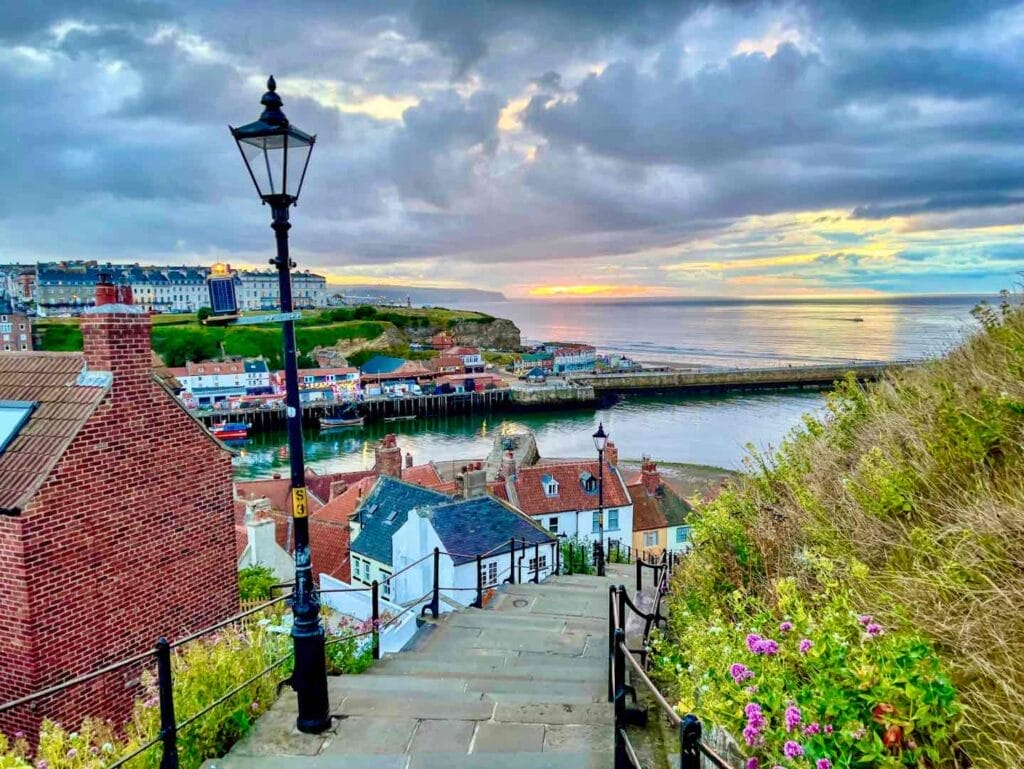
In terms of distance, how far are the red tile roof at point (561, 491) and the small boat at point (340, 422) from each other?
50.7 m

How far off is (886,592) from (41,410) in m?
9.80

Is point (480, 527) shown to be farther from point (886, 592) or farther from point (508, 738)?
point (886, 592)

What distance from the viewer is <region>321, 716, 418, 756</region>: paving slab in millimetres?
4590

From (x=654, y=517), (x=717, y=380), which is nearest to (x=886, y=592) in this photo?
(x=654, y=517)

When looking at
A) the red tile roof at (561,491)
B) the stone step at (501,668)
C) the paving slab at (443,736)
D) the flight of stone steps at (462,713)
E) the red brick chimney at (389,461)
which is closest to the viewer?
the flight of stone steps at (462,713)

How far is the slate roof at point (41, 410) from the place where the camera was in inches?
310

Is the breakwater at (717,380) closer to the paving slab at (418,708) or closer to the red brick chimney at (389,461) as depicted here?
the red brick chimney at (389,461)

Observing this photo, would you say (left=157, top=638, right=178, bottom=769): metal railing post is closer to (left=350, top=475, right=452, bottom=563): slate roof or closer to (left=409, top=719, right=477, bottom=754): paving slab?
(left=409, top=719, right=477, bottom=754): paving slab

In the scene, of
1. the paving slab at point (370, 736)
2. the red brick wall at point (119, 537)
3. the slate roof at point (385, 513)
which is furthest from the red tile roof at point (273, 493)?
the paving slab at point (370, 736)

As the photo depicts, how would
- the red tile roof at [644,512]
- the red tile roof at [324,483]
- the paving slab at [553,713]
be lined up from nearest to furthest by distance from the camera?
the paving slab at [553,713]
the red tile roof at [644,512]
the red tile roof at [324,483]

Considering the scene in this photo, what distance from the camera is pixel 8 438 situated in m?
8.51

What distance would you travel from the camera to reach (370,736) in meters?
4.81

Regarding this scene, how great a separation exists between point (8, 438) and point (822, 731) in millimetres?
9680

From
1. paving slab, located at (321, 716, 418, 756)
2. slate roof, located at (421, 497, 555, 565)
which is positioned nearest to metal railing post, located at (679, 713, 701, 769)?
paving slab, located at (321, 716, 418, 756)
